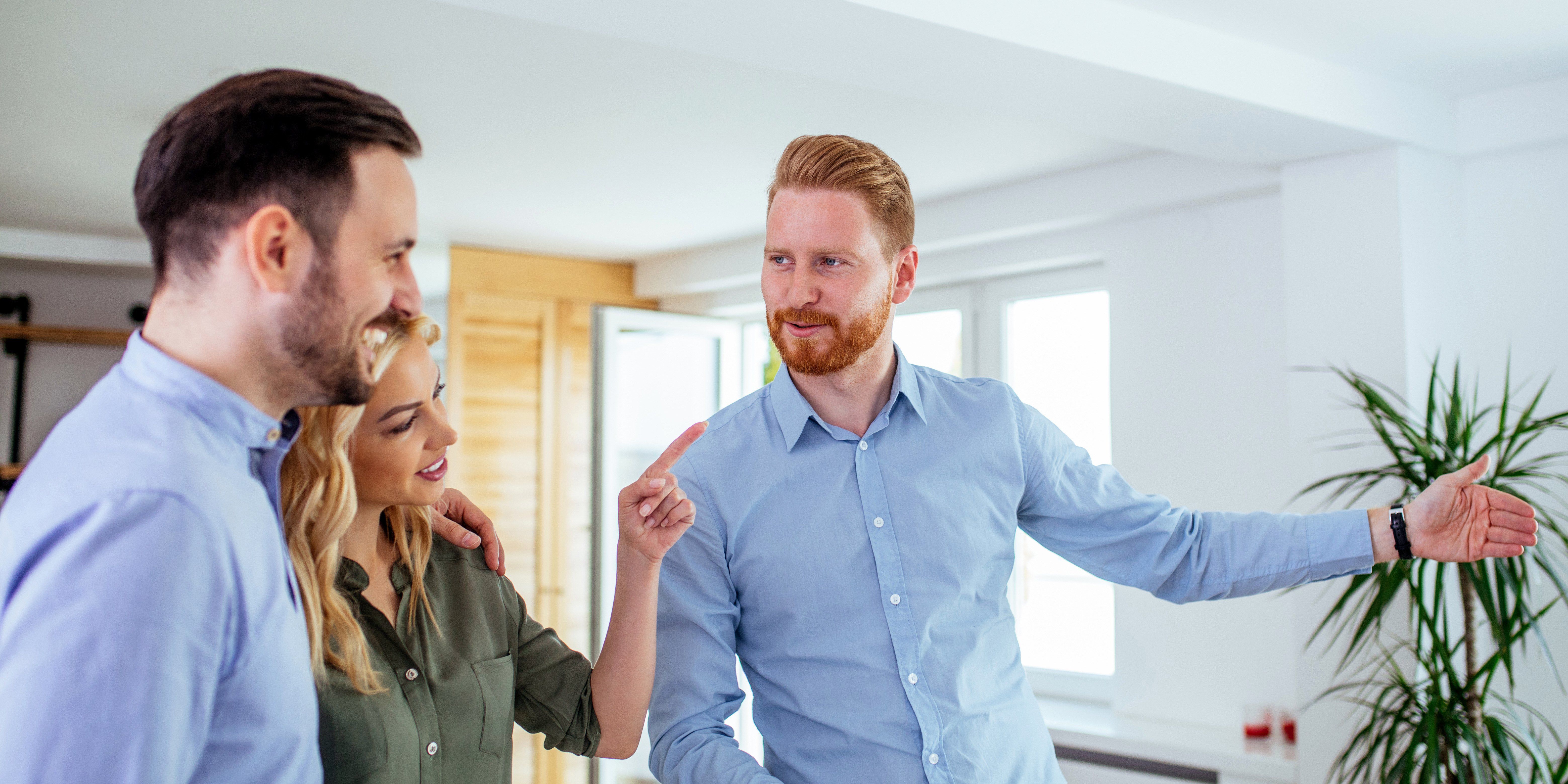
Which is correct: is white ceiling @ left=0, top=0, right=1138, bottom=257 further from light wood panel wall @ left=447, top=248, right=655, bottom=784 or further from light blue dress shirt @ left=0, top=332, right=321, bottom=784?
light blue dress shirt @ left=0, top=332, right=321, bottom=784

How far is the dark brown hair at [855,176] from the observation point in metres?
1.61

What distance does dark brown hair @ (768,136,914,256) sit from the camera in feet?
5.29

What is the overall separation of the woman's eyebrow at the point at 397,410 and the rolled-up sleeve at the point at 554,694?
28cm

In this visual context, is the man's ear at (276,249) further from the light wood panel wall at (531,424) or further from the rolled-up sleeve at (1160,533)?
the light wood panel wall at (531,424)

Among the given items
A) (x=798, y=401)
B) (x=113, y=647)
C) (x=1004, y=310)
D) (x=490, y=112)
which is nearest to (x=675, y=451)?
Answer: (x=798, y=401)

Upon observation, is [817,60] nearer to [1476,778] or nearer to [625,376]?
[1476,778]

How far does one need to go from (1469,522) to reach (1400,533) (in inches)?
3.5

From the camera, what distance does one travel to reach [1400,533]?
162cm

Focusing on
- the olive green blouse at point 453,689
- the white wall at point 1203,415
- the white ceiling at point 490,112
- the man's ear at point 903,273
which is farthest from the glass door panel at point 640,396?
the olive green blouse at point 453,689

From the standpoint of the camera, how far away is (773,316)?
1.62 m

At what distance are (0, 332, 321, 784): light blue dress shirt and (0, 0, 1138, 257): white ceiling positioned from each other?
1.91m

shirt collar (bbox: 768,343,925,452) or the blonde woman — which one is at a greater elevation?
shirt collar (bbox: 768,343,925,452)

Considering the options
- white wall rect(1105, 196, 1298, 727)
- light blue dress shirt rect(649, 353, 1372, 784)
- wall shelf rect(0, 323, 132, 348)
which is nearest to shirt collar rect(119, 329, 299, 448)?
light blue dress shirt rect(649, 353, 1372, 784)

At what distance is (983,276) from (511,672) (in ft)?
12.0
